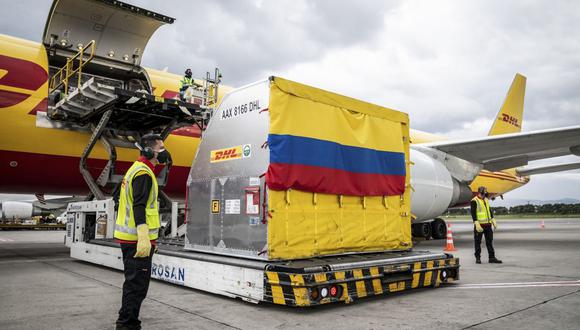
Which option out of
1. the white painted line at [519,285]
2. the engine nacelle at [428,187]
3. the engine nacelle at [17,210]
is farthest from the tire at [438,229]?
the engine nacelle at [17,210]

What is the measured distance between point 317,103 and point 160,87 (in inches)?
240

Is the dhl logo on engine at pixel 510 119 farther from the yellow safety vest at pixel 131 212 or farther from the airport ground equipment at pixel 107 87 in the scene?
the yellow safety vest at pixel 131 212

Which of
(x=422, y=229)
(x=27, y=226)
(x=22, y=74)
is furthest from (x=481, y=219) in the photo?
(x=27, y=226)

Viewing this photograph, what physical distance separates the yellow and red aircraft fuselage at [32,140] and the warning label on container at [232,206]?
16.6ft

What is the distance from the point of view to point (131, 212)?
151 inches

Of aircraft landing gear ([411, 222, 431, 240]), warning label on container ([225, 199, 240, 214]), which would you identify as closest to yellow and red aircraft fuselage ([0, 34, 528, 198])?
warning label on container ([225, 199, 240, 214])

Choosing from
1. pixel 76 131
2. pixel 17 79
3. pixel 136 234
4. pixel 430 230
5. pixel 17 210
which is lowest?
pixel 430 230

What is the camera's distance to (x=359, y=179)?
6008 millimetres

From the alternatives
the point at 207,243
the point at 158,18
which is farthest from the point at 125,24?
the point at 207,243

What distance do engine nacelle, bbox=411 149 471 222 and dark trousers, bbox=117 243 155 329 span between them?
27.1 ft

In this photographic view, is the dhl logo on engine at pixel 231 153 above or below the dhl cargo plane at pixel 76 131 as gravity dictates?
below

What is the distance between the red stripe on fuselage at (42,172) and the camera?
8656mm

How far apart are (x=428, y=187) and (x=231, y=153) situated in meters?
7.15

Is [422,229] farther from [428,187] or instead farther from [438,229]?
[428,187]
